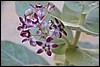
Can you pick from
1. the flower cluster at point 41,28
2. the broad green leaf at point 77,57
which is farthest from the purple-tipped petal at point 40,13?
the broad green leaf at point 77,57

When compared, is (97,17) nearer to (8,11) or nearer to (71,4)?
(71,4)

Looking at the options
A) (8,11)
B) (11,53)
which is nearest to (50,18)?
(11,53)

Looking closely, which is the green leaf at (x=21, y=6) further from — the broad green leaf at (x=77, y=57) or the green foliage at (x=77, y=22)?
the broad green leaf at (x=77, y=57)

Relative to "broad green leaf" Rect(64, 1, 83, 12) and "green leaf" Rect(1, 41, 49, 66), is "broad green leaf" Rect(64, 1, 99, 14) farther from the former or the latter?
"green leaf" Rect(1, 41, 49, 66)

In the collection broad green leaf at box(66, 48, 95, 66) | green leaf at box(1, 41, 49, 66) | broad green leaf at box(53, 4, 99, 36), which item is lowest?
green leaf at box(1, 41, 49, 66)

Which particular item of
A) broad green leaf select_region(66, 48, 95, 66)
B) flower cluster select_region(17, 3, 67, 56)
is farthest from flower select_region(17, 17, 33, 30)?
broad green leaf select_region(66, 48, 95, 66)

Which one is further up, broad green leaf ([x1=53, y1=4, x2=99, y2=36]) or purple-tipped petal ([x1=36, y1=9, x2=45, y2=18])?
purple-tipped petal ([x1=36, y1=9, x2=45, y2=18])

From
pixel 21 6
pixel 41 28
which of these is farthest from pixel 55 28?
pixel 21 6

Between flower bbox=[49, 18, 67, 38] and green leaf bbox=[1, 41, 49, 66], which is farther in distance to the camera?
green leaf bbox=[1, 41, 49, 66]
